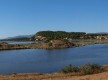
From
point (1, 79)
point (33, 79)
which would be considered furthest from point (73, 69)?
point (1, 79)

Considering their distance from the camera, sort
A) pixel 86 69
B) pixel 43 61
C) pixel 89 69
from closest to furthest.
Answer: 1. pixel 86 69
2. pixel 89 69
3. pixel 43 61

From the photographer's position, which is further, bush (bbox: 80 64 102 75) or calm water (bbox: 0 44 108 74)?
calm water (bbox: 0 44 108 74)

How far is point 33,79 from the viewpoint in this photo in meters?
23.7

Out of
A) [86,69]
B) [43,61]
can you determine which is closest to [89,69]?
[86,69]

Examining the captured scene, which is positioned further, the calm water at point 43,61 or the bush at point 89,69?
the calm water at point 43,61

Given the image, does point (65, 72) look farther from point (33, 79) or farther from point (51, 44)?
point (51, 44)

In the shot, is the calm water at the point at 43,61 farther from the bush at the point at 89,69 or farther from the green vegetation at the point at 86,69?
the bush at the point at 89,69

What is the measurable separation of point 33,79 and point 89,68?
20.3ft

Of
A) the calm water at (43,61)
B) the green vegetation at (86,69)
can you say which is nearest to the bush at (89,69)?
the green vegetation at (86,69)

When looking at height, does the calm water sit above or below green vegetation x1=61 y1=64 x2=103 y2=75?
below

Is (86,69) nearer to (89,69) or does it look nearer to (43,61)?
(89,69)

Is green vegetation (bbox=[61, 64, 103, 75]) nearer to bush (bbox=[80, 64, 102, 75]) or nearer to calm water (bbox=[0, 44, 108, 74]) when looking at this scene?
bush (bbox=[80, 64, 102, 75])

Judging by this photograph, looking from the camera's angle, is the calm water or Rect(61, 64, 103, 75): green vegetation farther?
the calm water

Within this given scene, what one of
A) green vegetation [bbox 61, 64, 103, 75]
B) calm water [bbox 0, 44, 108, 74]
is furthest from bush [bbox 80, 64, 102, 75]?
calm water [bbox 0, 44, 108, 74]
